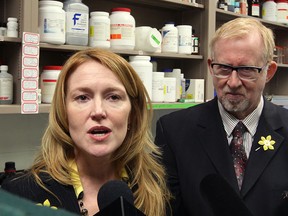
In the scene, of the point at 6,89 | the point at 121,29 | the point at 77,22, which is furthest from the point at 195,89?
the point at 6,89

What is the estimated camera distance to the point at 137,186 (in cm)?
107

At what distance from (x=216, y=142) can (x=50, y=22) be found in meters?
0.95

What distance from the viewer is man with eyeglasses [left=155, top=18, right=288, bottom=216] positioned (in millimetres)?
1283

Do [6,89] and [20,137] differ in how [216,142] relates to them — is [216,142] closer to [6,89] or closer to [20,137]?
[6,89]

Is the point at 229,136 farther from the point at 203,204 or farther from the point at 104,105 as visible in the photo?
the point at 104,105

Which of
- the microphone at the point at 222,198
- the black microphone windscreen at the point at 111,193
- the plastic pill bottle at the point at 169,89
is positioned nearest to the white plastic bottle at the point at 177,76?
the plastic pill bottle at the point at 169,89

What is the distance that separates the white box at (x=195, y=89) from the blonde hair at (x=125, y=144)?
1.34m

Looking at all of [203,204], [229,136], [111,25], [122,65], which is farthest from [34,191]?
[111,25]

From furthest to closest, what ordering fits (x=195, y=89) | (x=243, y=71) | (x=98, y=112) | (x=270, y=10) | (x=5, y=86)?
(x=270, y=10)
(x=195, y=89)
(x=5, y=86)
(x=243, y=71)
(x=98, y=112)

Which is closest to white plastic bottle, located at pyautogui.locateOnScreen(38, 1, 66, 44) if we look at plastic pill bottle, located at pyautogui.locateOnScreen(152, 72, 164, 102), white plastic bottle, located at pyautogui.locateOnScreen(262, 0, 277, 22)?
plastic pill bottle, located at pyautogui.locateOnScreen(152, 72, 164, 102)

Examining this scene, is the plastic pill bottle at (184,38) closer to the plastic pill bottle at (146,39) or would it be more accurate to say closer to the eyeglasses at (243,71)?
the plastic pill bottle at (146,39)

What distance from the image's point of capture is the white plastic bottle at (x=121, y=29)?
6.50 ft

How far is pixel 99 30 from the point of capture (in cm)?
191

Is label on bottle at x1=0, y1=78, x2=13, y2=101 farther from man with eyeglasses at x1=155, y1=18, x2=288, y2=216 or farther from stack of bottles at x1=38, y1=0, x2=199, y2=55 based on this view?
man with eyeglasses at x1=155, y1=18, x2=288, y2=216
